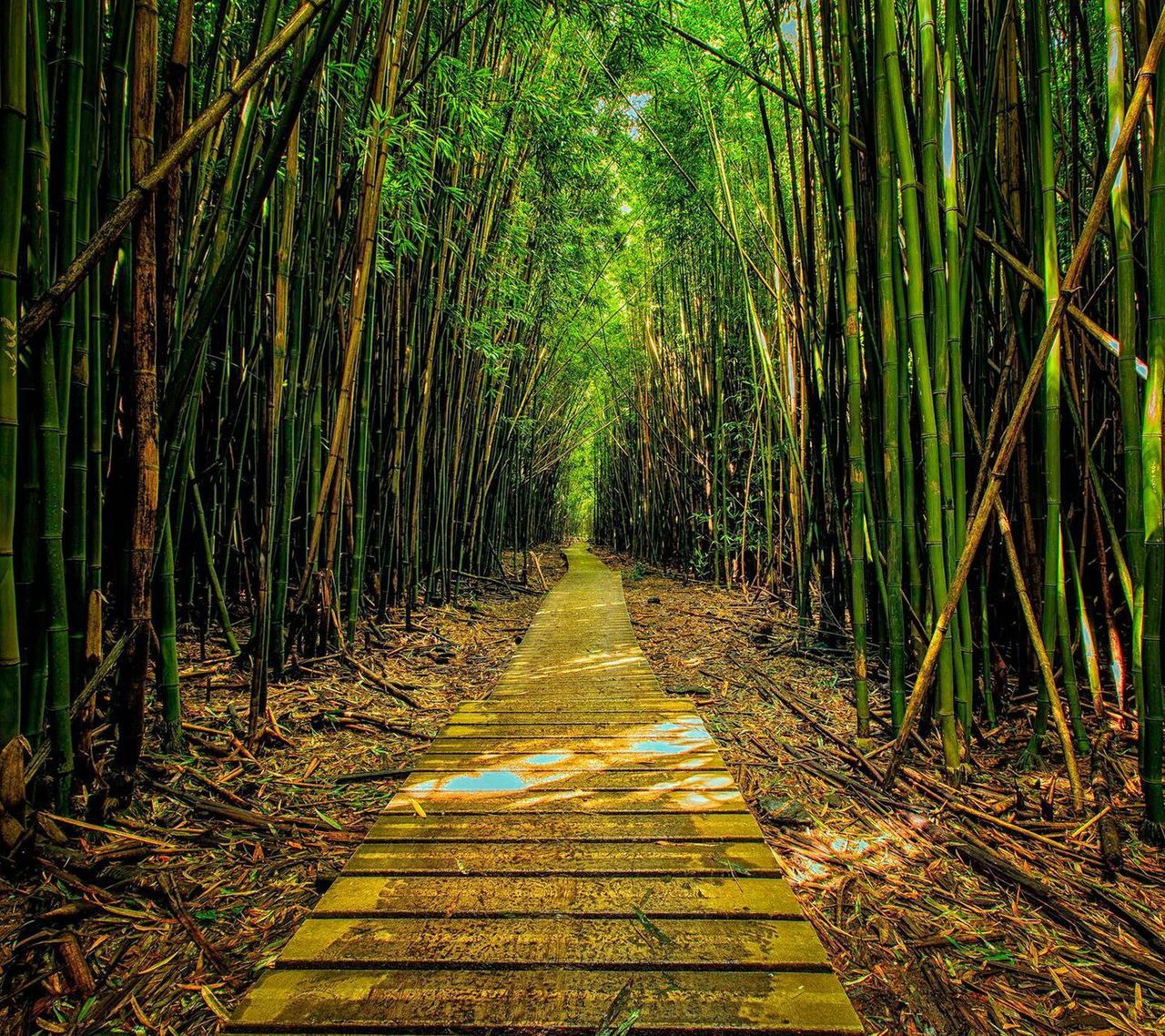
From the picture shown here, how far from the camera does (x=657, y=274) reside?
5.07m

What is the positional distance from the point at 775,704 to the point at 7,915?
68.4 inches

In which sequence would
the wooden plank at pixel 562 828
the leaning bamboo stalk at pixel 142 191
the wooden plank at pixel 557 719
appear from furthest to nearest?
the wooden plank at pixel 557 719
the wooden plank at pixel 562 828
the leaning bamboo stalk at pixel 142 191

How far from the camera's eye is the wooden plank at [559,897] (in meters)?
0.74

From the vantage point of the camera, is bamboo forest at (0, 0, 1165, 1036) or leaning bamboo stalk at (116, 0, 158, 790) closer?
bamboo forest at (0, 0, 1165, 1036)

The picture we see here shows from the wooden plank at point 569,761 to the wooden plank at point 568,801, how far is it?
10 centimetres

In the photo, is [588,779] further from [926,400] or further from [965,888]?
[926,400]

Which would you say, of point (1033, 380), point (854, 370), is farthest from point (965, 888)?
point (854, 370)

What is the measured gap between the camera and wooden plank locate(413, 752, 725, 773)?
1.19 m

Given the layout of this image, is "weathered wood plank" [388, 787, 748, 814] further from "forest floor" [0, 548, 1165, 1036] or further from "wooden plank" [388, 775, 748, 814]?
"forest floor" [0, 548, 1165, 1036]

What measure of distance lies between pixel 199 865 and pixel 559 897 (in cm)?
61

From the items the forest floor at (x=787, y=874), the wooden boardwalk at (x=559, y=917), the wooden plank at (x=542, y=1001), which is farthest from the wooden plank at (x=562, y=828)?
the wooden plank at (x=542, y=1001)

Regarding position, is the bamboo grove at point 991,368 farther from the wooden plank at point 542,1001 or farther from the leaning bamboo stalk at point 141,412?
the leaning bamboo stalk at point 141,412

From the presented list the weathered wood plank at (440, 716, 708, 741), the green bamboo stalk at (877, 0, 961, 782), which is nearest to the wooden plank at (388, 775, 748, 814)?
the weathered wood plank at (440, 716, 708, 741)

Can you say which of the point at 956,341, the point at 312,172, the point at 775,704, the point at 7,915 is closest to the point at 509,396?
the point at 312,172
